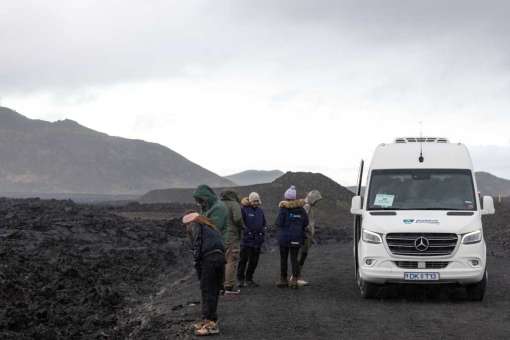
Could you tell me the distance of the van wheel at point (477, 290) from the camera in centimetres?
1363

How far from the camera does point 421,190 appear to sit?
555 inches

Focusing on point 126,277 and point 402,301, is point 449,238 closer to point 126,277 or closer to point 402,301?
point 402,301

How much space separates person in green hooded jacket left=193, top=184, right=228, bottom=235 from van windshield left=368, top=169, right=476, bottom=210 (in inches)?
155

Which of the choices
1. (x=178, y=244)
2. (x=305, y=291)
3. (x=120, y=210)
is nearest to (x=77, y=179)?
(x=120, y=210)

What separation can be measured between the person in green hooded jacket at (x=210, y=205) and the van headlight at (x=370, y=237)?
134 inches

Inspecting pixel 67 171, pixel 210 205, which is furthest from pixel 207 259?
pixel 67 171

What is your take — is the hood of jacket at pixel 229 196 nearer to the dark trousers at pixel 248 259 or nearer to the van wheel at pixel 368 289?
the dark trousers at pixel 248 259

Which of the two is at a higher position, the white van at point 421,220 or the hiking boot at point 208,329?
the white van at point 421,220

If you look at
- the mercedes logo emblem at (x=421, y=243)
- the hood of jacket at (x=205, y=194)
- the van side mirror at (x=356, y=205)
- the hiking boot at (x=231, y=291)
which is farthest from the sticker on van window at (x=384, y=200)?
the hood of jacket at (x=205, y=194)

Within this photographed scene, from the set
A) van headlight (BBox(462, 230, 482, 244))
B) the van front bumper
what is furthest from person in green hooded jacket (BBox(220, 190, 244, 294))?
van headlight (BBox(462, 230, 482, 244))

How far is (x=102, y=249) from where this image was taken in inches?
1031

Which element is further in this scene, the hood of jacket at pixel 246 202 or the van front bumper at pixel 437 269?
the hood of jacket at pixel 246 202

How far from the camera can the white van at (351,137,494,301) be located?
1308 centimetres

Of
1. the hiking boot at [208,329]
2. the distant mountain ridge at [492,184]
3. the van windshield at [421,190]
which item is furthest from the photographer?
the distant mountain ridge at [492,184]
